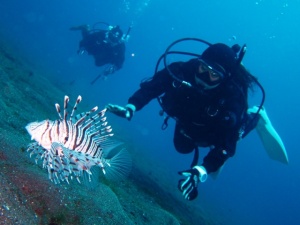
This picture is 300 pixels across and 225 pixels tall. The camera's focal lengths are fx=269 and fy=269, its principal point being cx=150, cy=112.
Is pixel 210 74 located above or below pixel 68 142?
above

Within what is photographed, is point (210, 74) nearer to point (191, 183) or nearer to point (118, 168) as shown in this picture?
point (191, 183)

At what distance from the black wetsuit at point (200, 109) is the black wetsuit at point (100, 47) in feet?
27.7

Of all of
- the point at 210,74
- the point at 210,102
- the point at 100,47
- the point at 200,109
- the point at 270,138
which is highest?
the point at 210,74

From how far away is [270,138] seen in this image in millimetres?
7098

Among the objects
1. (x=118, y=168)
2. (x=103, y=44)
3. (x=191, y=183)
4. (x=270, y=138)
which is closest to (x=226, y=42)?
(x=103, y=44)

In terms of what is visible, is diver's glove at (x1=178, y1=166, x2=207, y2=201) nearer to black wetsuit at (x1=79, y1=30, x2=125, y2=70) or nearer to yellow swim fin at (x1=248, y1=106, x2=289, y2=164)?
yellow swim fin at (x1=248, y1=106, x2=289, y2=164)

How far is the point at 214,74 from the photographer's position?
13.9 ft

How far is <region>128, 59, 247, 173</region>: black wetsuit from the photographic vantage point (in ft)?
13.4

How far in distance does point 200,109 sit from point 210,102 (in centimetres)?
20

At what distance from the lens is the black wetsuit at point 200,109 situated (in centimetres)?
409

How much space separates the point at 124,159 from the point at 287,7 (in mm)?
91885

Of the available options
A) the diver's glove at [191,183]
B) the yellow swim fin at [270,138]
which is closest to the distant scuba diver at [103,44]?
the yellow swim fin at [270,138]

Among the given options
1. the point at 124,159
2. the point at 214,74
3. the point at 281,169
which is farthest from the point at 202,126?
the point at 281,169

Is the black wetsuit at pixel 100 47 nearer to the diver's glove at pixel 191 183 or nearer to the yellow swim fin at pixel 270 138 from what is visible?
the yellow swim fin at pixel 270 138
